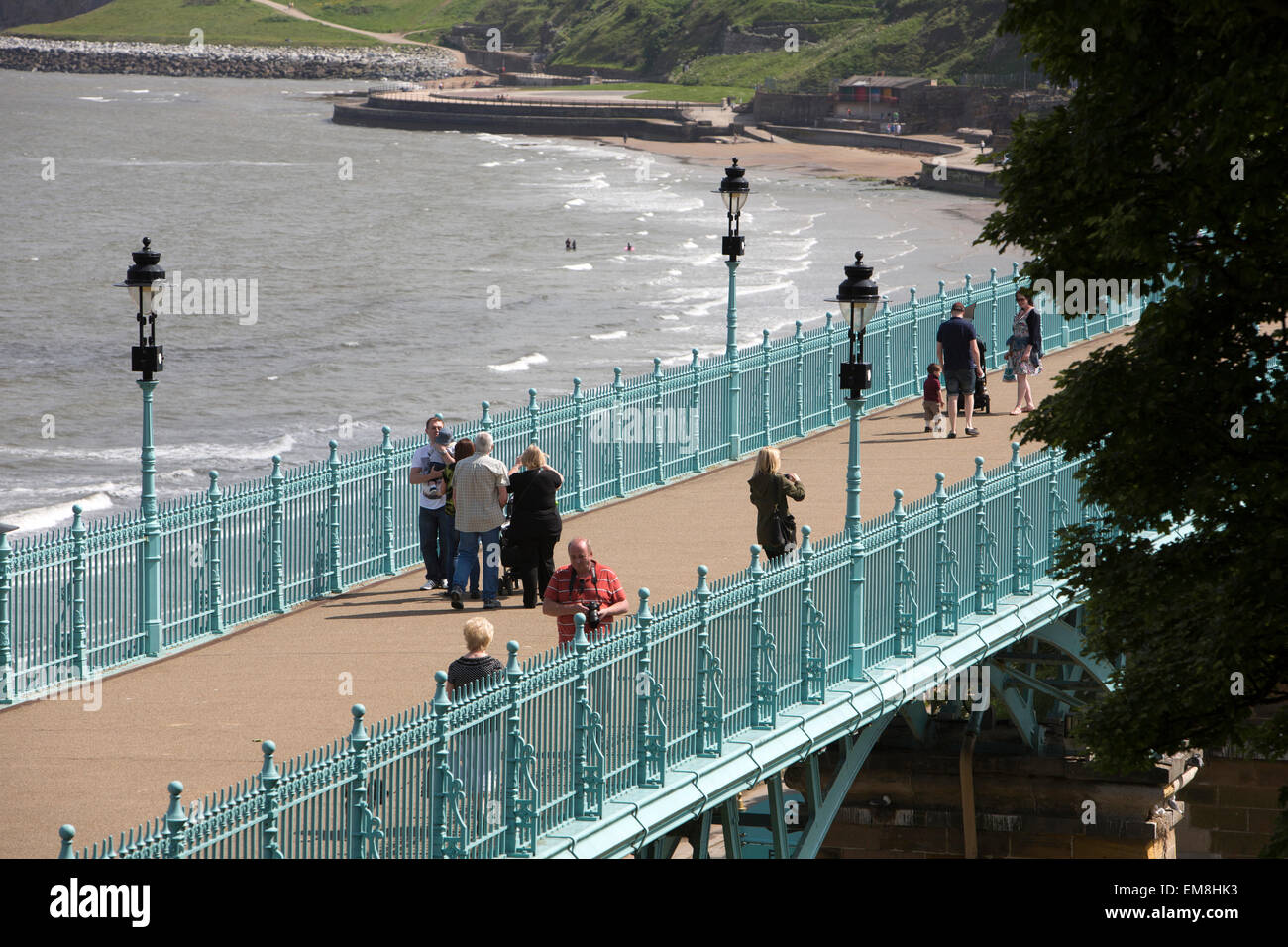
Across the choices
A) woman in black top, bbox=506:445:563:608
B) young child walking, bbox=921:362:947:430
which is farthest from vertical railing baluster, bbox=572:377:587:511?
young child walking, bbox=921:362:947:430

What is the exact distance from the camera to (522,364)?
53.8m

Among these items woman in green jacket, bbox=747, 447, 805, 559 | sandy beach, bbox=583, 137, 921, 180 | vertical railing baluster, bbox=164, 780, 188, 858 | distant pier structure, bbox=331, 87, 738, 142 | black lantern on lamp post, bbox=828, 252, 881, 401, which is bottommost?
vertical railing baluster, bbox=164, 780, 188, 858

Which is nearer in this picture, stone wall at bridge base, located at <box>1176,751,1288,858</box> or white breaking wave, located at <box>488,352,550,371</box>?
stone wall at bridge base, located at <box>1176,751,1288,858</box>

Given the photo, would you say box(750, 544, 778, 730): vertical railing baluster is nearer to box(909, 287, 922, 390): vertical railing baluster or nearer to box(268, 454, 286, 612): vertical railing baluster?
box(268, 454, 286, 612): vertical railing baluster

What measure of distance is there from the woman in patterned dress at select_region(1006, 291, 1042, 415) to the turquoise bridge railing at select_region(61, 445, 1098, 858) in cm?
760

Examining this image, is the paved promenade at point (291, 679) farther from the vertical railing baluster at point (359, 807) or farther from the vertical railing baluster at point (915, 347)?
the vertical railing baluster at point (915, 347)

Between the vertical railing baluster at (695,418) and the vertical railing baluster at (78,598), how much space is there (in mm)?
9663

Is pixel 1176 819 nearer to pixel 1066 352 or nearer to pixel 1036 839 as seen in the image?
pixel 1036 839

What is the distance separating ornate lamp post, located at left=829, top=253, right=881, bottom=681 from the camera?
16000 millimetres

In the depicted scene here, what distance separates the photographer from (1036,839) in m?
23.6

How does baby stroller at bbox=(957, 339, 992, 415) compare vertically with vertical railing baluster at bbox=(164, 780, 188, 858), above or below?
above
